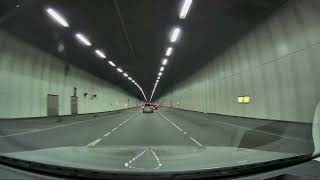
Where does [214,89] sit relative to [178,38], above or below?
below

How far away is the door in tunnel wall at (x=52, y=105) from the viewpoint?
106 feet

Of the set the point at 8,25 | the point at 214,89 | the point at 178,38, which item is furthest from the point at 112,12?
the point at 214,89

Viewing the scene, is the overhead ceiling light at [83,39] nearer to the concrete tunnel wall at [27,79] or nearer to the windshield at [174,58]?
the windshield at [174,58]

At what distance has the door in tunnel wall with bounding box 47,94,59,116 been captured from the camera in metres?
32.3

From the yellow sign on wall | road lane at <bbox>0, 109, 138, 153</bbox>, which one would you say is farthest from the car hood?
the yellow sign on wall

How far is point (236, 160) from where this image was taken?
458cm

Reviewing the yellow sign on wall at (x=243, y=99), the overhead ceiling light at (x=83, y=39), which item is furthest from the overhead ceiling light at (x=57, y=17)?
the yellow sign on wall at (x=243, y=99)

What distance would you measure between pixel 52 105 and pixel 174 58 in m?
12.5

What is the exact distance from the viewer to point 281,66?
1975cm

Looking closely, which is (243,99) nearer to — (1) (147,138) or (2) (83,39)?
(2) (83,39)

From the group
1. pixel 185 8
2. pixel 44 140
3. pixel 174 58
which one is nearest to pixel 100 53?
pixel 174 58

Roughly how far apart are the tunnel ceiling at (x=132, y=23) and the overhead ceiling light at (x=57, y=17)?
29 cm

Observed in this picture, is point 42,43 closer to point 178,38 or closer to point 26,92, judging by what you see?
point 26,92

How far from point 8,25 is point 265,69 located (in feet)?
49.2
